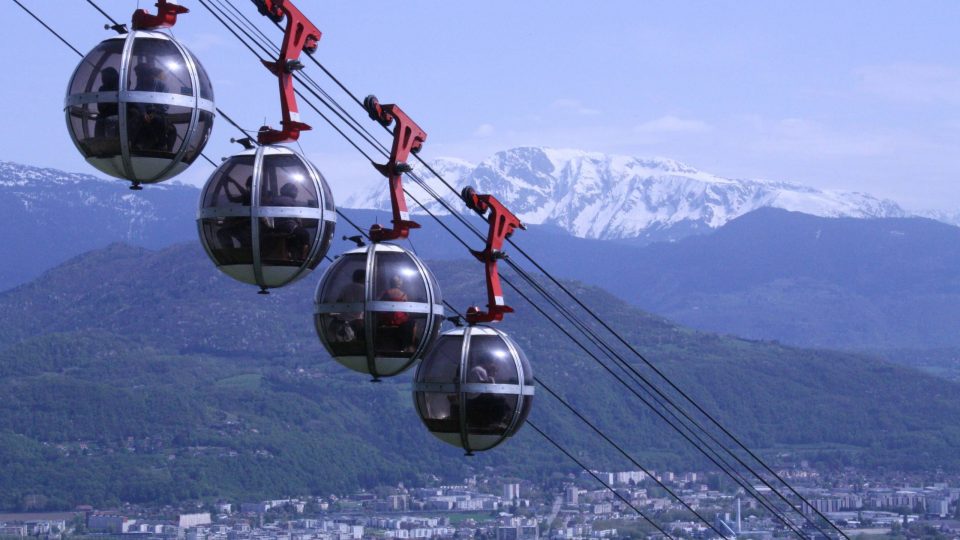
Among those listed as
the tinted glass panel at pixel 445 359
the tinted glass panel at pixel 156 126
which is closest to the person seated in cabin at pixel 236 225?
the tinted glass panel at pixel 156 126

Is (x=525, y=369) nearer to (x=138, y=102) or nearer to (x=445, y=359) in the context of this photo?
(x=445, y=359)

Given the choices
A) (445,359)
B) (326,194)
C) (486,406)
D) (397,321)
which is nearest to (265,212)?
(326,194)

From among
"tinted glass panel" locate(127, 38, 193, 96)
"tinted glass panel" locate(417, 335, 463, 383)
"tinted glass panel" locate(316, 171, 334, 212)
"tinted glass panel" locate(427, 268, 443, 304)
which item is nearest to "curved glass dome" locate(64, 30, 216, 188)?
"tinted glass panel" locate(127, 38, 193, 96)

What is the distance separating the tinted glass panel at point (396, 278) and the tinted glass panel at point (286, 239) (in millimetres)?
614

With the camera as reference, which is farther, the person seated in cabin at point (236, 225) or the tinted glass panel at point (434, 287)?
the tinted glass panel at point (434, 287)

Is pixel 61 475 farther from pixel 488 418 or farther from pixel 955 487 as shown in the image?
pixel 488 418

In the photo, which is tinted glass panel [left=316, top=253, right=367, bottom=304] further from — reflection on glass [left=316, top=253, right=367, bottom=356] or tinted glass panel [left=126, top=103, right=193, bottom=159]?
tinted glass panel [left=126, top=103, right=193, bottom=159]

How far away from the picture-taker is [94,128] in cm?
1309

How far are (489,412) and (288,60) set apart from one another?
281 centimetres

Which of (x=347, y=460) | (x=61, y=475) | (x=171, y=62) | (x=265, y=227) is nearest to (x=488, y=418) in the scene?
(x=265, y=227)

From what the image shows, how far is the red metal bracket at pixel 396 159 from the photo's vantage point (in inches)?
561

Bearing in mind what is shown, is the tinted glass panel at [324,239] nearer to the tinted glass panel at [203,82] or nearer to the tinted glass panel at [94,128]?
the tinted glass panel at [203,82]

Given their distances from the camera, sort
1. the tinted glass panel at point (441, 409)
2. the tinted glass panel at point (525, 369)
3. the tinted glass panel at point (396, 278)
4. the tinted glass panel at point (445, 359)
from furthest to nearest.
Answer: the tinted glass panel at point (525, 369), the tinted glass panel at point (441, 409), the tinted glass panel at point (445, 359), the tinted glass panel at point (396, 278)

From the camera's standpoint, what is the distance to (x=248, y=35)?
1507 cm
